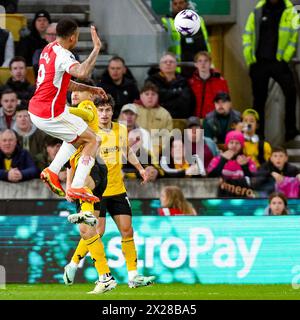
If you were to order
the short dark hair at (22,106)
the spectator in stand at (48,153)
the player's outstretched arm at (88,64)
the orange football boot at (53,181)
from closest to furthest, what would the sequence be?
the player's outstretched arm at (88,64) → the orange football boot at (53,181) → the spectator in stand at (48,153) → the short dark hair at (22,106)

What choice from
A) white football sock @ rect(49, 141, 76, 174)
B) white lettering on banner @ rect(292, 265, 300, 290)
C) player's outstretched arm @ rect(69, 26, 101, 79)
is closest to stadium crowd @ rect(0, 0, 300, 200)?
white lettering on banner @ rect(292, 265, 300, 290)

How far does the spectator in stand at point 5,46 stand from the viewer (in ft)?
72.7

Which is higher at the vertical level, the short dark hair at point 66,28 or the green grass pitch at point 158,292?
the short dark hair at point 66,28

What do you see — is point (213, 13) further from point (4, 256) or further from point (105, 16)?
point (4, 256)

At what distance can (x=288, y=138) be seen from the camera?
23.0m

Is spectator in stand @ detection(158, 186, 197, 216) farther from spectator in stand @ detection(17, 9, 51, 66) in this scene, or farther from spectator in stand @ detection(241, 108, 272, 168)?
spectator in stand @ detection(17, 9, 51, 66)

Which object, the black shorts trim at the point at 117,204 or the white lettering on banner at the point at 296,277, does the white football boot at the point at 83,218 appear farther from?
the white lettering on banner at the point at 296,277

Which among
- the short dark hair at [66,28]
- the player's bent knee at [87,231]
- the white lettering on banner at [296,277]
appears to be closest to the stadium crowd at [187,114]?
the white lettering on banner at [296,277]

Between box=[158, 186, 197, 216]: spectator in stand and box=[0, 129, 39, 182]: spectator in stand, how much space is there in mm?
2187

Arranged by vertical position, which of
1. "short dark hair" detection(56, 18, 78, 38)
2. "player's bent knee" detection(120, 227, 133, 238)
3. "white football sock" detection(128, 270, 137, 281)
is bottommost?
"white football sock" detection(128, 270, 137, 281)

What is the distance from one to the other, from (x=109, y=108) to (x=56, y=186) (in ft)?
4.32

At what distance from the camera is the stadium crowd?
20.6m

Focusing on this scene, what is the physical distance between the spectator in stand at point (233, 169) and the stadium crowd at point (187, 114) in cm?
1

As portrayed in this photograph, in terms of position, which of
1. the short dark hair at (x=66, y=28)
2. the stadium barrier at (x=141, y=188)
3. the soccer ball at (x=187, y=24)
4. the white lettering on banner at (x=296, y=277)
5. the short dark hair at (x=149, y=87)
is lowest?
the white lettering on banner at (x=296, y=277)
